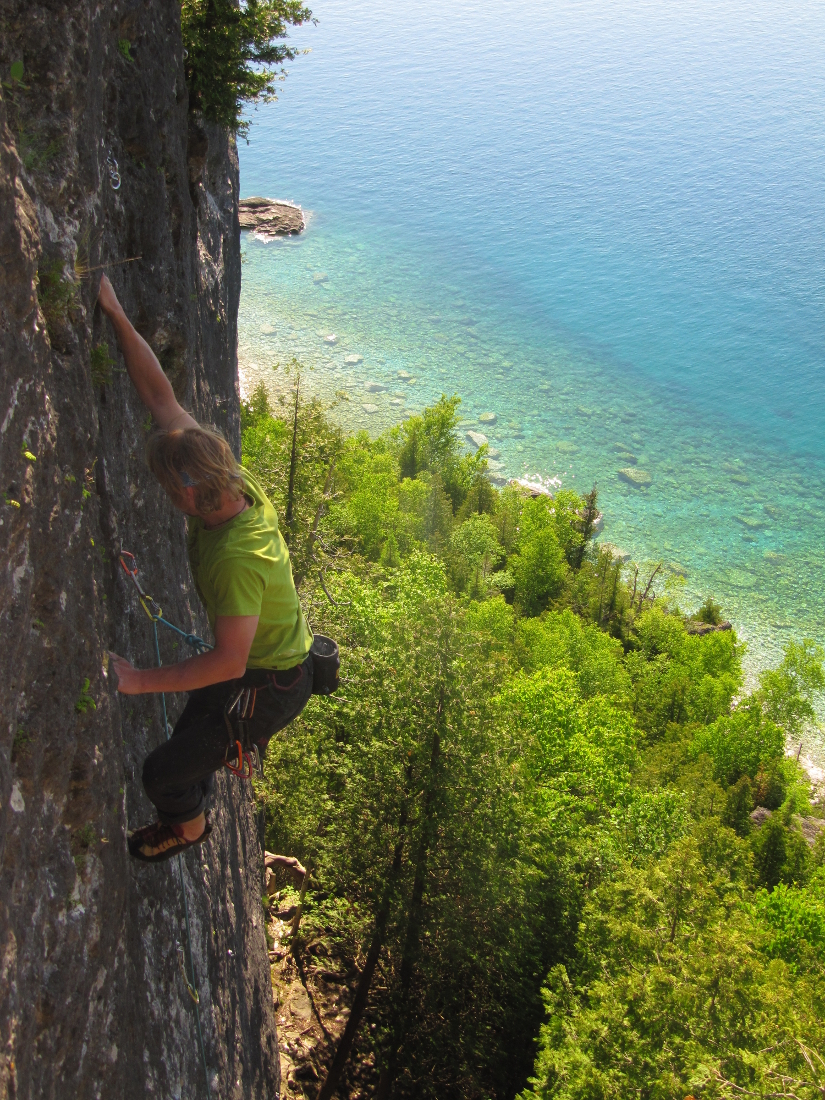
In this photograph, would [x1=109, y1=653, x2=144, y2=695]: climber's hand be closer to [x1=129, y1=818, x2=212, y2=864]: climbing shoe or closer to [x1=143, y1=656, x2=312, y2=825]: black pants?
[x1=143, y1=656, x2=312, y2=825]: black pants

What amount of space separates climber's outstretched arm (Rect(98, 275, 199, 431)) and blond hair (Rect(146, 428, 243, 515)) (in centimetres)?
118

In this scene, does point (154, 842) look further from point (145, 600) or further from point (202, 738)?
point (145, 600)

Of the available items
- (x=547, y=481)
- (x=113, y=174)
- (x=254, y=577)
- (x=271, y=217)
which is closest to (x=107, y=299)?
(x=113, y=174)

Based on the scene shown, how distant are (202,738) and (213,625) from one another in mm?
1010

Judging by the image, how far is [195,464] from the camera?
506cm

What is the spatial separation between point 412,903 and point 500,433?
55022 mm

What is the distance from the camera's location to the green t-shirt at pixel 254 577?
17.0 feet

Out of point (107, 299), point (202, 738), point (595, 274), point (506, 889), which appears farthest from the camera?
point (595, 274)

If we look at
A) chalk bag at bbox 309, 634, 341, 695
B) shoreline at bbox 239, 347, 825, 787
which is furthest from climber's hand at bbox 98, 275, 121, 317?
shoreline at bbox 239, 347, 825, 787

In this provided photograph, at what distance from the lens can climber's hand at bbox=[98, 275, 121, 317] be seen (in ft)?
20.3

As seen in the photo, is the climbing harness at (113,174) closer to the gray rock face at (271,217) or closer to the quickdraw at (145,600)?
the quickdraw at (145,600)

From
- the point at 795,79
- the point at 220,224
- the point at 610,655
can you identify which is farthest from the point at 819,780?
the point at 795,79

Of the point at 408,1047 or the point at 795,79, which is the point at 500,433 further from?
the point at 795,79

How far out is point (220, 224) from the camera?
13.4m
